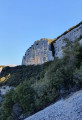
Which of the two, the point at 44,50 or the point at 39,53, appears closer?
the point at 44,50

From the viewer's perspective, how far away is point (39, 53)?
56844 mm

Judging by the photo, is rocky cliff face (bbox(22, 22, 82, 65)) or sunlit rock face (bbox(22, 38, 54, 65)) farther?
sunlit rock face (bbox(22, 38, 54, 65))

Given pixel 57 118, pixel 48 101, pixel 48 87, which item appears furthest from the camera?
pixel 48 87

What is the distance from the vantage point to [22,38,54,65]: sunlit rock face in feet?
171

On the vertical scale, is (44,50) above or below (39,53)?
above

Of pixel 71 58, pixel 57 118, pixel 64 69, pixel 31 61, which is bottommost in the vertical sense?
pixel 57 118

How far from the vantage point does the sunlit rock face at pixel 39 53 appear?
5215 centimetres

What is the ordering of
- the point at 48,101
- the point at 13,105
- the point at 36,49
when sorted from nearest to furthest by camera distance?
the point at 48,101
the point at 13,105
the point at 36,49

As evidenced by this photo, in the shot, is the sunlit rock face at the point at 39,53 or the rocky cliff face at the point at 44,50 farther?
the sunlit rock face at the point at 39,53

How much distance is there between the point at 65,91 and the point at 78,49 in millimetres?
10027

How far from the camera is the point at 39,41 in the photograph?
5909 centimetres

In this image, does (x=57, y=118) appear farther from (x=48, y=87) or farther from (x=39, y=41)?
(x=39, y=41)

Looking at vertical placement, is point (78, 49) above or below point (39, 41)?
below

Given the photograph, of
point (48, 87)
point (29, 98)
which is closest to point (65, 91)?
point (48, 87)
